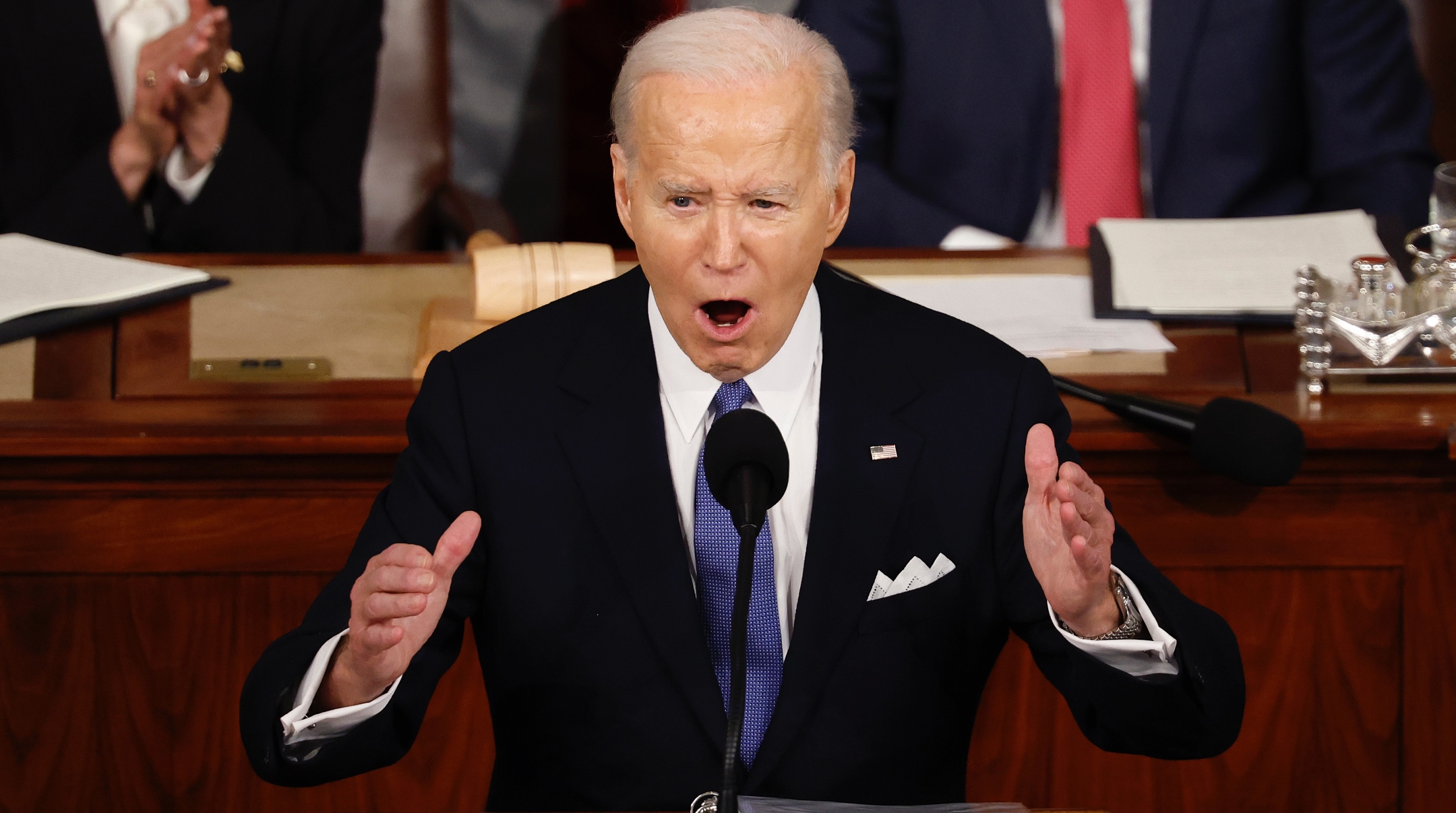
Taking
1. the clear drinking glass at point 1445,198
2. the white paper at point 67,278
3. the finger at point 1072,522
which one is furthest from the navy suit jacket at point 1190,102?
the finger at point 1072,522

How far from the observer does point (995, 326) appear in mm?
1716

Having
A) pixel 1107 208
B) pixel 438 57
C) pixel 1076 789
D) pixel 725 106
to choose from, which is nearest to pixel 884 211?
pixel 1107 208

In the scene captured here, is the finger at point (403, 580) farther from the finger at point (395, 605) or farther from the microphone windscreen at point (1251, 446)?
the microphone windscreen at point (1251, 446)

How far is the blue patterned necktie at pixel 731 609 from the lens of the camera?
1189 millimetres

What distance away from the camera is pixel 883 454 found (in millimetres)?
1222

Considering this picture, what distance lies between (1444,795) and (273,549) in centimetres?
128

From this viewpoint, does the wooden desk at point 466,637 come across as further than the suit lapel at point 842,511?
Yes

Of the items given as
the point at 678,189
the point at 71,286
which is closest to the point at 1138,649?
the point at 678,189

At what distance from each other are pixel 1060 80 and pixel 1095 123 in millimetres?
108

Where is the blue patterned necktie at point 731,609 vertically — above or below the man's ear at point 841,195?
below

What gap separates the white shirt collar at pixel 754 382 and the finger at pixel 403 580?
35 centimetres

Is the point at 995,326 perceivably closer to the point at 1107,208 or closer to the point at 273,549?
the point at 273,549

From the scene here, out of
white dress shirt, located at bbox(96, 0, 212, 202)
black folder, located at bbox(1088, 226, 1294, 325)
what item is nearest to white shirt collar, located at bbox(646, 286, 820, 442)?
black folder, located at bbox(1088, 226, 1294, 325)

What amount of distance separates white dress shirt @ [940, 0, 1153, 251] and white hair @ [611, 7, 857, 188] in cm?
153
